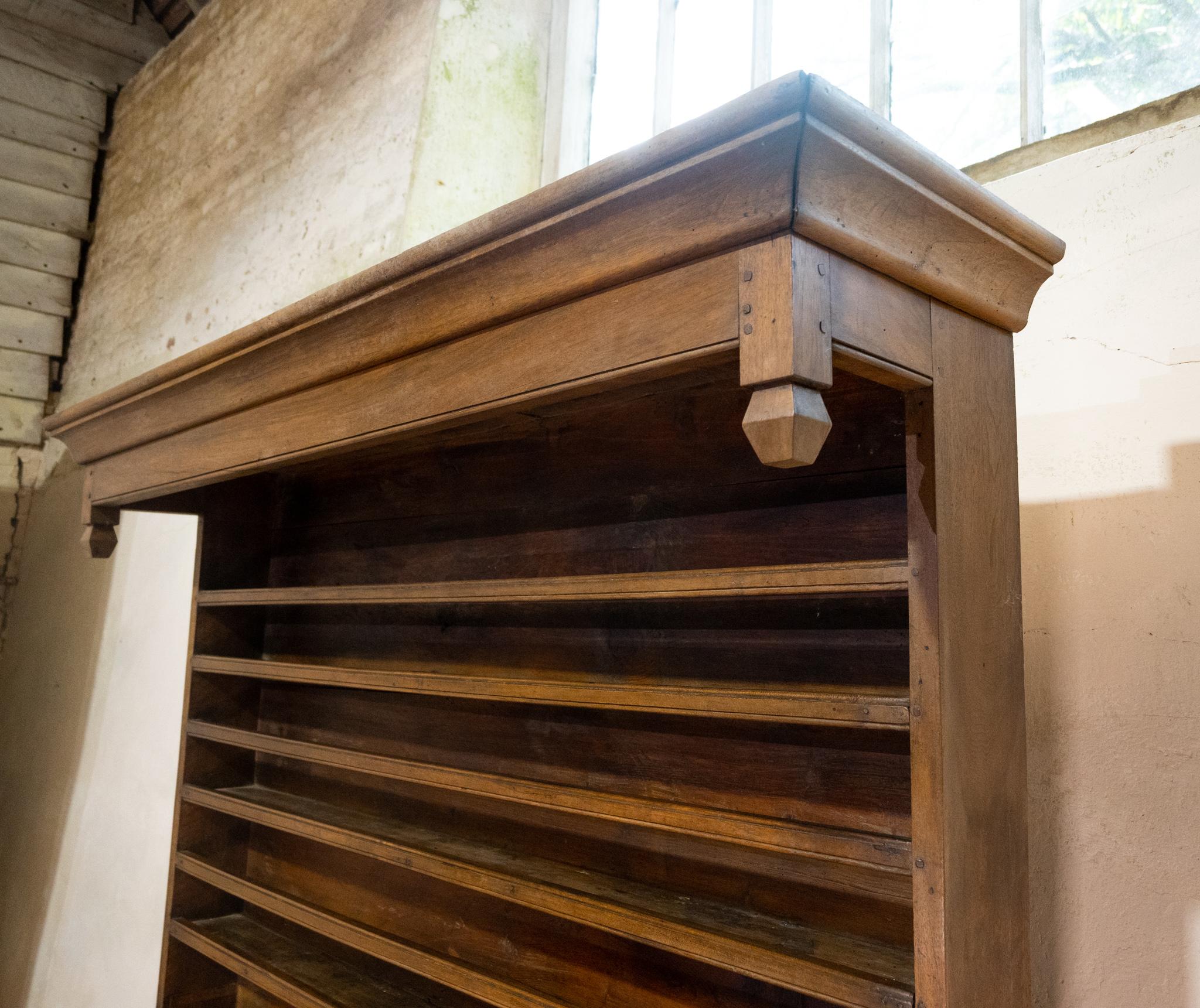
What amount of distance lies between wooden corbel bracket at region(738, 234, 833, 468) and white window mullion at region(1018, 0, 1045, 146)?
82cm

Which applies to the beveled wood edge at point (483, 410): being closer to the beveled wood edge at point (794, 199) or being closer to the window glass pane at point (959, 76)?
the beveled wood edge at point (794, 199)

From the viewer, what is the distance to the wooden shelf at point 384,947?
1.33 metres

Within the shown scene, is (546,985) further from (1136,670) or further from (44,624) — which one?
(44,624)

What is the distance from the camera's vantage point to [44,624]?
3.58 m

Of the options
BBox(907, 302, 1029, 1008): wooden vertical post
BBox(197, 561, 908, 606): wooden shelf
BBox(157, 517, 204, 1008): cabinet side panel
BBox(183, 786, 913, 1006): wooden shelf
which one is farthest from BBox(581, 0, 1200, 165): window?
BBox(157, 517, 204, 1008): cabinet side panel

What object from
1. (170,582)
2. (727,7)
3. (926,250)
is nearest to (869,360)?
(926,250)

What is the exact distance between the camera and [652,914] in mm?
1182

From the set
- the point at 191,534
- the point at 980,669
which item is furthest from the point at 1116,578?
the point at 191,534

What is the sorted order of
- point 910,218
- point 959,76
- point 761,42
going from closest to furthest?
point 910,218 < point 959,76 < point 761,42

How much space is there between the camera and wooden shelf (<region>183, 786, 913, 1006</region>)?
1.02 m

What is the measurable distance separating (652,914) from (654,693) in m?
0.26

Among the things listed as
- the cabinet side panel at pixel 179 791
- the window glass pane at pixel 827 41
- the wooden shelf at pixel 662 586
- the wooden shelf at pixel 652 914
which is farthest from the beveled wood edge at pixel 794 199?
the cabinet side panel at pixel 179 791

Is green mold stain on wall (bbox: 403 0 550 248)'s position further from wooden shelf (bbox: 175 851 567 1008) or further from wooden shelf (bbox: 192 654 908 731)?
wooden shelf (bbox: 175 851 567 1008)

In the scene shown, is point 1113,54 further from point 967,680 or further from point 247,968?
point 247,968
